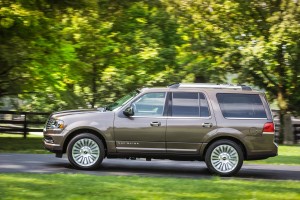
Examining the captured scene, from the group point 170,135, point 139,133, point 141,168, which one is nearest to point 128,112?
point 139,133

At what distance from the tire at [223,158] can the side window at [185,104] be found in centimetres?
88

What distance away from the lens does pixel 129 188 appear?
31.0 ft

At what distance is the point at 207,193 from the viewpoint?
9.21 m

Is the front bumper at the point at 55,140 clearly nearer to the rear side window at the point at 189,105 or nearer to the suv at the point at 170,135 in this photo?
the suv at the point at 170,135

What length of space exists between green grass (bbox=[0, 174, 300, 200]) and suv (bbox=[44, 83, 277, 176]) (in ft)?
5.29

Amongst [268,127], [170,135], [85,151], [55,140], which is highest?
[268,127]

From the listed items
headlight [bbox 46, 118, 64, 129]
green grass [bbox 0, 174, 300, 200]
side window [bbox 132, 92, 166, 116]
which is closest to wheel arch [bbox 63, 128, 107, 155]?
headlight [bbox 46, 118, 64, 129]

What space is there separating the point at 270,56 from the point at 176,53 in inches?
192

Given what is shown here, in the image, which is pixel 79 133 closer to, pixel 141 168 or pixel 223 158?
pixel 141 168

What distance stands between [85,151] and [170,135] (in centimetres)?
198

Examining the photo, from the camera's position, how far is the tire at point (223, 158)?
12641 mm

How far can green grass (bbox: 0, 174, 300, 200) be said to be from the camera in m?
8.62

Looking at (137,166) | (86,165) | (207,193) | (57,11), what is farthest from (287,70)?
(207,193)

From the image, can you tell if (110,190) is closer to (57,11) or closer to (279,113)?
(57,11)
